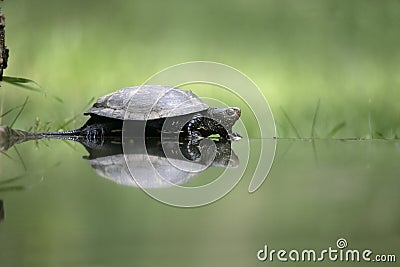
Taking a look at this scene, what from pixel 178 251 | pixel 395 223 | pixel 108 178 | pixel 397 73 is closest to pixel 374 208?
pixel 395 223

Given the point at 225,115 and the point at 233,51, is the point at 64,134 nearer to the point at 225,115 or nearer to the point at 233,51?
the point at 225,115

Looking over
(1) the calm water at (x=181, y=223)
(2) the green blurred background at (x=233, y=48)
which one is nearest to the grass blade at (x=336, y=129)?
(2) the green blurred background at (x=233, y=48)

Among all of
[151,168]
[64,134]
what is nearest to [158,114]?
[64,134]

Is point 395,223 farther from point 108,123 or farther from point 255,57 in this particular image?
point 255,57

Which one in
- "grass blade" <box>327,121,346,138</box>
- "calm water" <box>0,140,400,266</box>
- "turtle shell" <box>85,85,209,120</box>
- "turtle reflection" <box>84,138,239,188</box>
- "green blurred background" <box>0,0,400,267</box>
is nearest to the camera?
"calm water" <box>0,140,400,266</box>

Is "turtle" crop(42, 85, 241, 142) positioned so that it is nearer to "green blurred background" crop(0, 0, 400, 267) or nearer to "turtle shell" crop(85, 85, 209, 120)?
"turtle shell" crop(85, 85, 209, 120)

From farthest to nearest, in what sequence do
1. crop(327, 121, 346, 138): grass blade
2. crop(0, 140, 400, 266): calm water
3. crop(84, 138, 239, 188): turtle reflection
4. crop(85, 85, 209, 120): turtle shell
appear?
crop(327, 121, 346, 138): grass blade < crop(85, 85, 209, 120): turtle shell < crop(84, 138, 239, 188): turtle reflection < crop(0, 140, 400, 266): calm water

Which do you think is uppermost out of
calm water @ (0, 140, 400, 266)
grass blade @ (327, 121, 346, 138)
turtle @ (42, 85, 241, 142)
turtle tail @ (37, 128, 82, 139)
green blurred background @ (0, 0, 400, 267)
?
green blurred background @ (0, 0, 400, 267)

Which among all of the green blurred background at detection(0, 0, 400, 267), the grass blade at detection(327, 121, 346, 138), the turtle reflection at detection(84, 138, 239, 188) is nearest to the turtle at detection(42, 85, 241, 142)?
the green blurred background at detection(0, 0, 400, 267)
